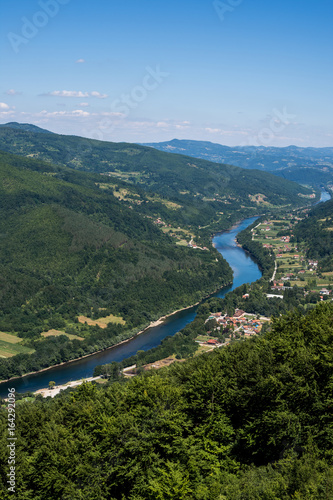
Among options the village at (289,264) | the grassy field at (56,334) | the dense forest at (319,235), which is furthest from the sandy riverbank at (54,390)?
the dense forest at (319,235)

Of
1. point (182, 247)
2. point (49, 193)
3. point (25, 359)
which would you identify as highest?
point (49, 193)

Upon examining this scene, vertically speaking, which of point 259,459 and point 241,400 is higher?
point 241,400

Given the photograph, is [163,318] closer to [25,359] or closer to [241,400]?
[25,359]

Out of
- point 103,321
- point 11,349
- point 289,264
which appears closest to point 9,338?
point 11,349

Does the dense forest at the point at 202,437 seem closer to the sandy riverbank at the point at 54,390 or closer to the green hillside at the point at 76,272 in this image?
the sandy riverbank at the point at 54,390

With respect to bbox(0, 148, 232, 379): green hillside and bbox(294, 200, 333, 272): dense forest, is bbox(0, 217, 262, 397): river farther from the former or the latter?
bbox(294, 200, 333, 272): dense forest

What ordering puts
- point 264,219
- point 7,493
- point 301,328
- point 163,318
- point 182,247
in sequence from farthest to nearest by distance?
point 264,219 → point 182,247 → point 163,318 → point 301,328 → point 7,493

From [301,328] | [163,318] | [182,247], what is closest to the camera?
[301,328]

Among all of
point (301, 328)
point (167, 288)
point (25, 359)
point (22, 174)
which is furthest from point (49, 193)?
A: point (301, 328)
